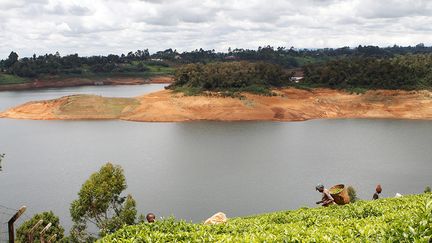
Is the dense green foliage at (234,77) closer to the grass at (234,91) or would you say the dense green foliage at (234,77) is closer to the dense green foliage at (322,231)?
the grass at (234,91)

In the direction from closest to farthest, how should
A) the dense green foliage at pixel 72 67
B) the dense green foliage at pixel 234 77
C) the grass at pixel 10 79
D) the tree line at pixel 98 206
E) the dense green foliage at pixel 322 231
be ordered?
the dense green foliage at pixel 322 231, the tree line at pixel 98 206, the dense green foliage at pixel 234 77, the grass at pixel 10 79, the dense green foliage at pixel 72 67

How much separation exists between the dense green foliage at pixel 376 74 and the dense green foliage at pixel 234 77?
23.5 feet

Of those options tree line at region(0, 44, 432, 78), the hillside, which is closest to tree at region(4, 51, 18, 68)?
tree line at region(0, 44, 432, 78)

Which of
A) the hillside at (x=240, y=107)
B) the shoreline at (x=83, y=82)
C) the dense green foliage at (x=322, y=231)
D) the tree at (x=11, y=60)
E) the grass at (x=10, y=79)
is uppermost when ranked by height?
the tree at (x=11, y=60)

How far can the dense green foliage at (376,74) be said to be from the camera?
77294 millimetres

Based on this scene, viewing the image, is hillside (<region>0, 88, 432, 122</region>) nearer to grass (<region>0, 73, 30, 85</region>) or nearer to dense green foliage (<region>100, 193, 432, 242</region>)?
grass (<region>0, 73, 30, 85</region>)

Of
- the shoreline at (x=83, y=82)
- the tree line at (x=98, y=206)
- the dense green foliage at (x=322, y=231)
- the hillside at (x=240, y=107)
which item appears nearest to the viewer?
the dense green foliage at (x=322, y=231)

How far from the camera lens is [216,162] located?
131 ft

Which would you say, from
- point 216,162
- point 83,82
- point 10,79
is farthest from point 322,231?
point 83,82

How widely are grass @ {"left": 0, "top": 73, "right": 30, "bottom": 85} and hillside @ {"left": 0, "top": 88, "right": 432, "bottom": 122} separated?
154ft

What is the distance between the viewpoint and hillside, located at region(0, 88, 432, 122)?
229ft

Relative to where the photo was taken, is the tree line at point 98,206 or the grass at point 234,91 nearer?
the tree line at point 98,206

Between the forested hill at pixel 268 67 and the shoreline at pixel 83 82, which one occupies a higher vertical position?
the forested hill at pixel 268 67

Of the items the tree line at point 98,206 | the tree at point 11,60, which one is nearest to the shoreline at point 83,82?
the tree at point 11,60
